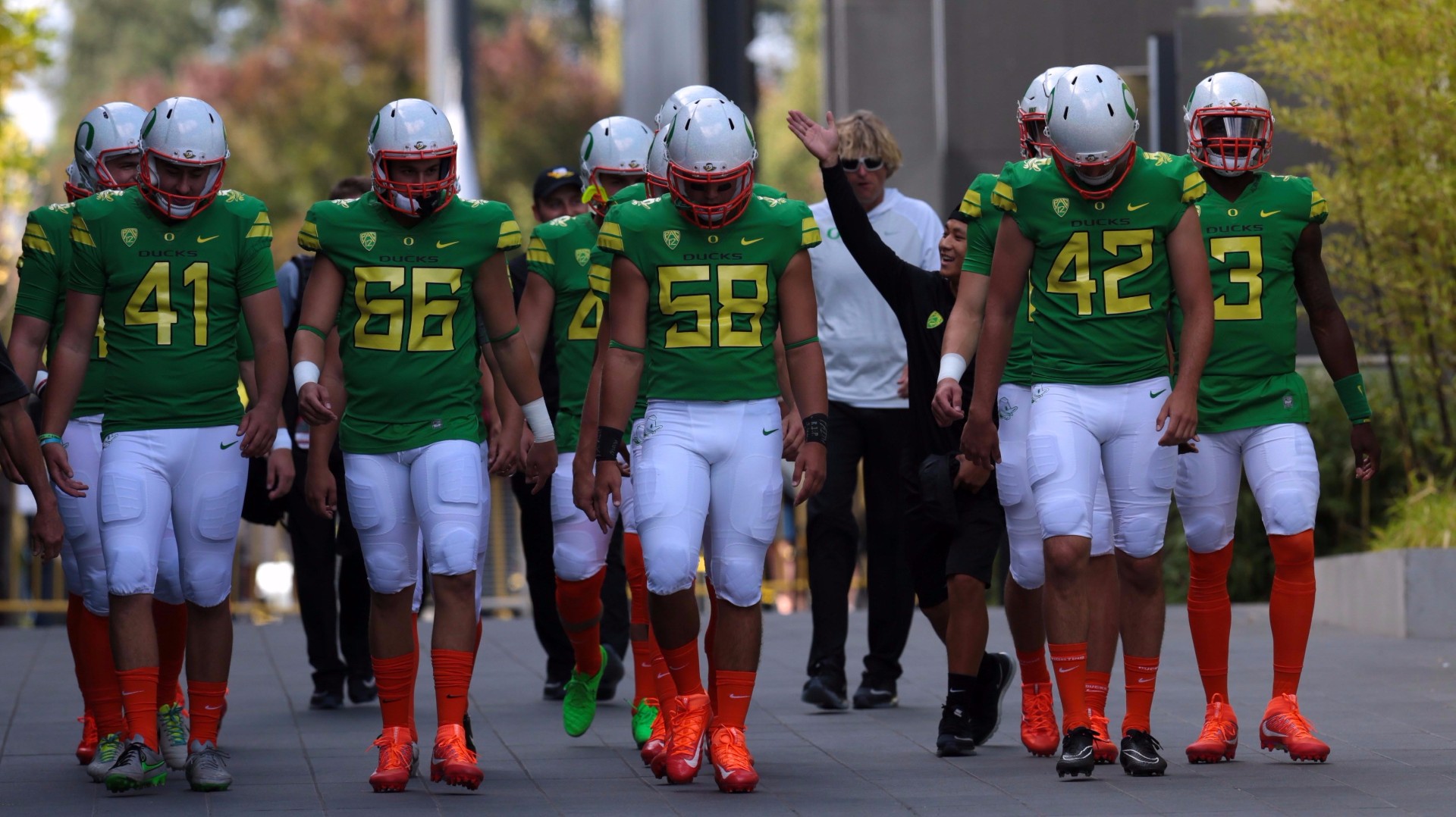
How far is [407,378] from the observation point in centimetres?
689

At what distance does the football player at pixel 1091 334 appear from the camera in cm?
683

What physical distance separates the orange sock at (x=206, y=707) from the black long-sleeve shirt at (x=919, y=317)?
8.75ft

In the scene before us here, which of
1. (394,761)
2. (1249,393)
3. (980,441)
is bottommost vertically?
(394,761)

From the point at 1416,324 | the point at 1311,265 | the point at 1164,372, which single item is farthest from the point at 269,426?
the point at 1416,324

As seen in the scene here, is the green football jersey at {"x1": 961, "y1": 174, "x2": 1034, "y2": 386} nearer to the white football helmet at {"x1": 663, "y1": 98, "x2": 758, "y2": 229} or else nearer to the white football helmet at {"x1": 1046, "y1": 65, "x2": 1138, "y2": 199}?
the white football helmet at {"x1": 1046, "y1": 65, "x2": 1138, "y2": 199}

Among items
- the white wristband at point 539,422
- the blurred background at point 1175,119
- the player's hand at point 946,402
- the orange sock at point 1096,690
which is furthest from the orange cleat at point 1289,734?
the blurred background at point 1175,119

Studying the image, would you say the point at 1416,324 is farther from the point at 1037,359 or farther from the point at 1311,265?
the point at 1037,359

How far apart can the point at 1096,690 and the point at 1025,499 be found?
0.71 meters

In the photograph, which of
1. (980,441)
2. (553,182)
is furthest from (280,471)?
(980,441)

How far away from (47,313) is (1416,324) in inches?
299

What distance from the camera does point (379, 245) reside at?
6.87 metres

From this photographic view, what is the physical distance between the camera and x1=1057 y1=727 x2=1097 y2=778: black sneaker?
22.0 ft

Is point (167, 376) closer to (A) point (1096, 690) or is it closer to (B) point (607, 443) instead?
(B) point (607, 443)

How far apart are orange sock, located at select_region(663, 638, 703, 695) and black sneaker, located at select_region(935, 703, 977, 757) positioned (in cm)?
102
